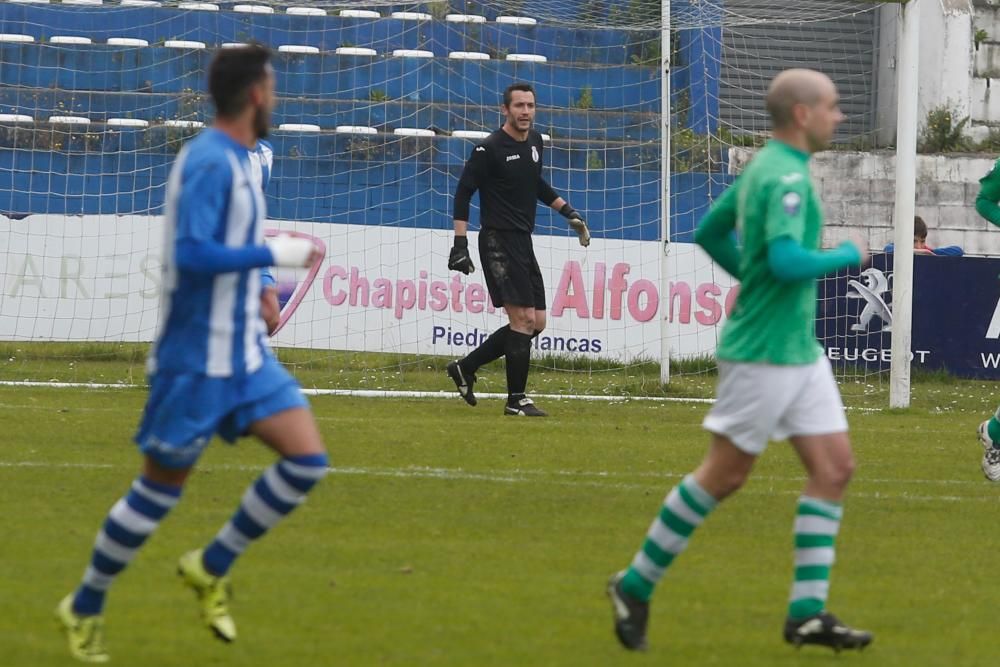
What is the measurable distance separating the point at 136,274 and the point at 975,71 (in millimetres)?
15180

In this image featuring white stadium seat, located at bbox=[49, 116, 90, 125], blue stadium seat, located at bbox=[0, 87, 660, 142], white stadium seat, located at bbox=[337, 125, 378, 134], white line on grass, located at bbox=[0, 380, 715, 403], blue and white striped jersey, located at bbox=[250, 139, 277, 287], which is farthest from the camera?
blue stadium seat, located at bbox=[0, 87, 660, 142]

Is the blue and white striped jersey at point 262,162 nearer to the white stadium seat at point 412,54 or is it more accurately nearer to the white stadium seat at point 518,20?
the white stadium seat at point 518,20

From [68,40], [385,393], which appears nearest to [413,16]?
[68,40]

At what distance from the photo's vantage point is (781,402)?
515 cm

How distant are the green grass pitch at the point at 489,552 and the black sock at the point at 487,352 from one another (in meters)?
1.28

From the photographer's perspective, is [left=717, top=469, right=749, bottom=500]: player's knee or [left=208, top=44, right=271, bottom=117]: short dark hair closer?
[left=208, top=44, right=271, bottom=117]: short dark hair

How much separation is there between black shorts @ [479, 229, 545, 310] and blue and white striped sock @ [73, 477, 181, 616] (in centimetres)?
787

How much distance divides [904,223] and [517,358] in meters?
4.05

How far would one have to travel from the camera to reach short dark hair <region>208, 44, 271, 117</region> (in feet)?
16.4

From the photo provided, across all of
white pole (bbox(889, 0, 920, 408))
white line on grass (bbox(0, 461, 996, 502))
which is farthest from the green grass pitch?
white pole (bbox(889, 0, 920, 408))

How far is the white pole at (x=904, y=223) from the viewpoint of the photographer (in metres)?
14.7

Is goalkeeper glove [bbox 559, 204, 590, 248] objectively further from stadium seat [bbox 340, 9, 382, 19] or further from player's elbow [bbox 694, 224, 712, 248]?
stadium seat [bbox 340, 9, 382, 19]

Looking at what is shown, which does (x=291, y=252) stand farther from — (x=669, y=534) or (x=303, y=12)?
(x=303, y=12)

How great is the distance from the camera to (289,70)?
907 inches
